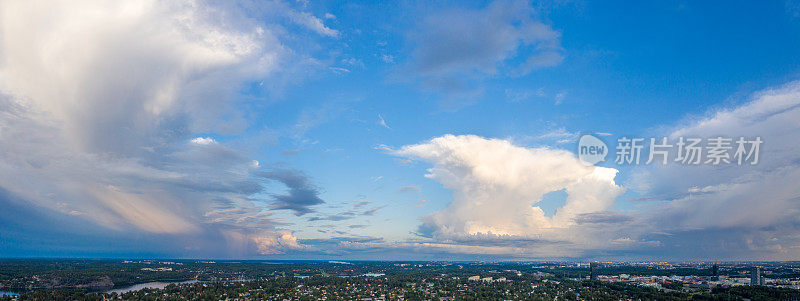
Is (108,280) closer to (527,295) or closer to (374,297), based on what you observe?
(374,297)

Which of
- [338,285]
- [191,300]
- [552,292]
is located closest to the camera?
[191,300]

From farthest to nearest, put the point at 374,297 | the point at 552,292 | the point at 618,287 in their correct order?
the point at 618,287 → the point at 552,292 → the point at 374,297

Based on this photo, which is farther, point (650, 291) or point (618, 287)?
point (618, 287)

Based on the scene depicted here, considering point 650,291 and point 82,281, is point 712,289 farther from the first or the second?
point 82,281

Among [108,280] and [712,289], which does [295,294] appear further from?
[712,289]

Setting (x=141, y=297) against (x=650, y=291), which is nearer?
(x=141, y=297)

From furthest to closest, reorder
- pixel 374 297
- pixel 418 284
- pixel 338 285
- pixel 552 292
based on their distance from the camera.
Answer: pixel 418 284 → pixel 338 285 → pixel 552 292 → pixel 374 297

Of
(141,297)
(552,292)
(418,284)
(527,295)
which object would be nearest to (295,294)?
(141,297)

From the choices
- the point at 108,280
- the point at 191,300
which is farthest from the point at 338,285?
the point at 108,280
